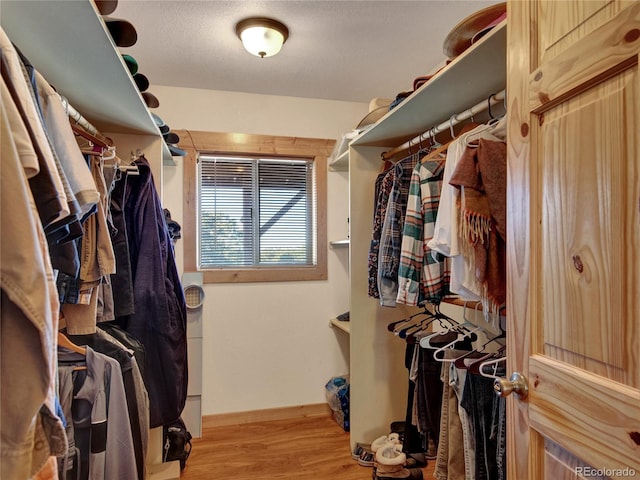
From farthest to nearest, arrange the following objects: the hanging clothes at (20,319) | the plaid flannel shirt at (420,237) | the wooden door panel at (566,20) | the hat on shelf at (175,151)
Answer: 1. the hat on shelf at (175,151)
2. the plaid flannel shirt at (420,237)
3. the wooden door panel at (566,20)
4. the hanging clothes at (20,319)

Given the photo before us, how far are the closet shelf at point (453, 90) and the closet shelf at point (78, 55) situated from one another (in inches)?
44.1

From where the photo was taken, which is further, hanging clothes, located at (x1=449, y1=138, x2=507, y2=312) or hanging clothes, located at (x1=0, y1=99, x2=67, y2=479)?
hanging clothes, located at (x1=449, y1=138, x2=507, y2=312)

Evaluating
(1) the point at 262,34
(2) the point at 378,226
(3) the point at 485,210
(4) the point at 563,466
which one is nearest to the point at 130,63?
(1) the point at 262,34

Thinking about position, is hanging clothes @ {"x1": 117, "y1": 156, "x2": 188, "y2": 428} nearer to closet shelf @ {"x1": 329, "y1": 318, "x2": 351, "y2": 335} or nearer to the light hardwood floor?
the light hardwood floor

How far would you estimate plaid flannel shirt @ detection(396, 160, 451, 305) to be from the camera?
5.00 feet

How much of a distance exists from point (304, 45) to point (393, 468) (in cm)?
234

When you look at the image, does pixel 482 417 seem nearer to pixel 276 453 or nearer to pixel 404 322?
pixel 404 322

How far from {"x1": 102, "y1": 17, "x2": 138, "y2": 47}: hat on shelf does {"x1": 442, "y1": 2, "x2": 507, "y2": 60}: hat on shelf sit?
1.13 metres

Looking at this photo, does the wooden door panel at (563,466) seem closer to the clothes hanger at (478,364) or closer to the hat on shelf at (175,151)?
the clothes hanger at (478,364)

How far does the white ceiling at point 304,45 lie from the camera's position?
1.79 m

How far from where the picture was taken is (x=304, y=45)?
2.10 m

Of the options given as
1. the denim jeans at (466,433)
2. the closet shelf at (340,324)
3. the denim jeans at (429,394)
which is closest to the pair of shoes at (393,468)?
the denim jeans at (429,394)

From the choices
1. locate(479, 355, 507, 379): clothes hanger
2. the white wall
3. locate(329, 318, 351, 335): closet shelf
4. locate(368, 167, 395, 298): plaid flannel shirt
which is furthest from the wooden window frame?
locate(479, 355, 507, 379): clothes hanger

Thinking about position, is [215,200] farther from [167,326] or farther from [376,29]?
[376,29]
